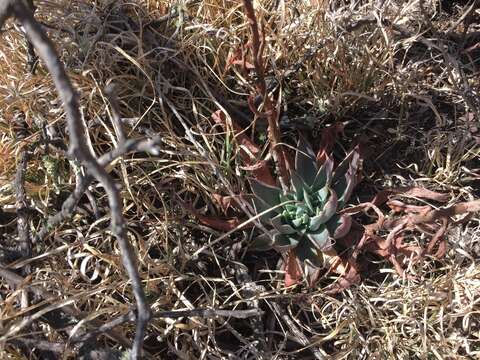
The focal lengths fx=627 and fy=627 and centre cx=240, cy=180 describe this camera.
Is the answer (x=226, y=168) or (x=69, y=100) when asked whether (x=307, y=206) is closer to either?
(x=226, y=168)

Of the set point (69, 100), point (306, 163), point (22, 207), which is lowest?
point (306, 163)

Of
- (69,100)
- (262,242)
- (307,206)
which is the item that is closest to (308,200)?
(307,206)

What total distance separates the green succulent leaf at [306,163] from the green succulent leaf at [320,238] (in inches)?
5.1

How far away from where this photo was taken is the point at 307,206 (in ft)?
4.84

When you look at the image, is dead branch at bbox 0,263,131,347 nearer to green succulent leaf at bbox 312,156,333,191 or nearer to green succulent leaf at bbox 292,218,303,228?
green succulent leaf at bbox 292,218,303,228

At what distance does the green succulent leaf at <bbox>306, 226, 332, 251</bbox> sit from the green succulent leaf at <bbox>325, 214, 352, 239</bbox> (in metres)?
0.02

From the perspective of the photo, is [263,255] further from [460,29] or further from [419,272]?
[460,29]

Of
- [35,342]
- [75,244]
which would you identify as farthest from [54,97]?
[35,342]

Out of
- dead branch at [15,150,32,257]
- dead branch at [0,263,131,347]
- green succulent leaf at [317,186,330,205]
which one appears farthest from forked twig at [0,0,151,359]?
green succulent leaf at [317,186,330,205]

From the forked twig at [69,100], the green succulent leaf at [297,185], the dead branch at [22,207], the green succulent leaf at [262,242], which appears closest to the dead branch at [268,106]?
the green succulent leaf at [297,185]

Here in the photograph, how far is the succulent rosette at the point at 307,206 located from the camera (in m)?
1.44

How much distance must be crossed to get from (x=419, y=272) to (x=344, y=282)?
0.18m

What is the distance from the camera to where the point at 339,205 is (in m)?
1.49

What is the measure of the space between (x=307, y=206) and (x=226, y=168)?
212 millimetres
